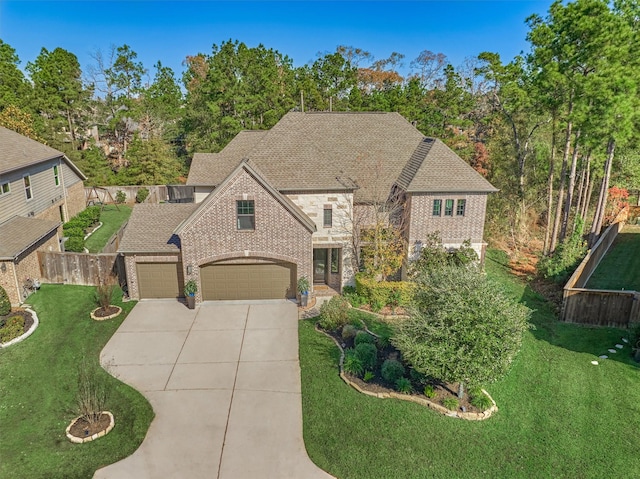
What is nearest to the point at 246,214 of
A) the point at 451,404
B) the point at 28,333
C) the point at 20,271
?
the point at 28,333

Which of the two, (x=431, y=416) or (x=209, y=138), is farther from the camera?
(x=209, y=138)

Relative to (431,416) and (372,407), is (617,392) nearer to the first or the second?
(431,416)

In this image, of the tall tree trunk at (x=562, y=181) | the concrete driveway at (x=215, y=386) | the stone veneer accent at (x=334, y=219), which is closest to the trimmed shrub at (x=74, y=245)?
the concrete driveway at (x=215, y=386)

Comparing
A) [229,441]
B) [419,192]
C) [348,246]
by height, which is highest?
[419,192]

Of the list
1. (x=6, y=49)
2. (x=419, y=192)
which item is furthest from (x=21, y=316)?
(x=6, y=49)

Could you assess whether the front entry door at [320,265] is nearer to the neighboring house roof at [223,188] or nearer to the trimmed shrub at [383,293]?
the neighboring house roof at [223,188]

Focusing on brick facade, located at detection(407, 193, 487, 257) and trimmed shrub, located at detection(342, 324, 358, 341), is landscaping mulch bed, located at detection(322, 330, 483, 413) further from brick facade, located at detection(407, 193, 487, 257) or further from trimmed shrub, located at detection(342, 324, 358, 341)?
brick facade, located at detection(407, 193, 487, 257)

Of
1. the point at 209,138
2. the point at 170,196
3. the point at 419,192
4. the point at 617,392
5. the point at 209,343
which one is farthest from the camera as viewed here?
the point at 209,138

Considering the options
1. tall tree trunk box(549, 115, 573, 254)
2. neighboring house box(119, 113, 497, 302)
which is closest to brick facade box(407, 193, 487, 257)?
neighboring house box(119, 113, 497, 302)
